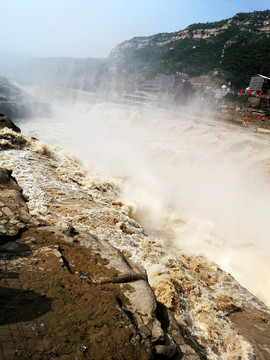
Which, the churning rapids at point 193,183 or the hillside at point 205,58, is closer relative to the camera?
the churning rapids at point 193,183

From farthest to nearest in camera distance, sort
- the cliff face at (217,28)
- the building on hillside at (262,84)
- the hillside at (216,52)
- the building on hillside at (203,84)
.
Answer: the cliff face at (217,28)
the hillside at (216,52)
the building on hillside at (203,84)
the building on hillside at (262,84)

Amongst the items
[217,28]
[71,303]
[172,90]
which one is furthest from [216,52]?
[71,303]

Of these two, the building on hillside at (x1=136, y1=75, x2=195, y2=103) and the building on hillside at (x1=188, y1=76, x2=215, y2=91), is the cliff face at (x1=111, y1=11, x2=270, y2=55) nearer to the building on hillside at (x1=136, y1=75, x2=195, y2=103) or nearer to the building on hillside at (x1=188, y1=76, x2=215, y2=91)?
the building on hillside at (x1=188, y1=76, x2=215, y2=91)

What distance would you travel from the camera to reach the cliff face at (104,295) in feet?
8.25

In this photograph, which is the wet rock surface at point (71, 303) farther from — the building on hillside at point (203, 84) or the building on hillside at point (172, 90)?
the building on hillside at point (203, 84)

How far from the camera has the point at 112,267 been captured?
3904 millimetres

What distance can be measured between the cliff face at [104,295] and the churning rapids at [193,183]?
4.98 feet

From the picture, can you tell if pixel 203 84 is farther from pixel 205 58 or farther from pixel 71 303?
pixel 71 303

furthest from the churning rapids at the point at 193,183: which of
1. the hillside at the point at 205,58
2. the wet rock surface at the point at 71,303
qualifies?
the hillside at the point at 205,58

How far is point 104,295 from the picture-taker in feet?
10.4

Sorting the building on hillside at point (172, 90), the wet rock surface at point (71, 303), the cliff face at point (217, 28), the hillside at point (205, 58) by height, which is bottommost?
the wet rock surface at point (71, 303)

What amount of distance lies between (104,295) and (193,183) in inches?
383

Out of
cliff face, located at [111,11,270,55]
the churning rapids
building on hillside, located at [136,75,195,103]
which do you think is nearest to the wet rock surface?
the churning rapids

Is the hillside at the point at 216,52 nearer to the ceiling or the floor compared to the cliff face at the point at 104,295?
nearer to the ceiling
